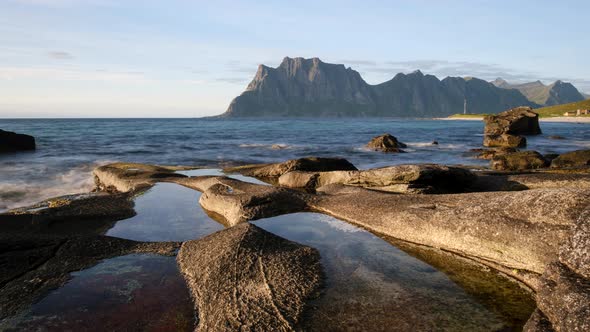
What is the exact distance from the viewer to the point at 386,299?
7145mm

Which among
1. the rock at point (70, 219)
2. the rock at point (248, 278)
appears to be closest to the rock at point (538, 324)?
the rock at point (248, 278)

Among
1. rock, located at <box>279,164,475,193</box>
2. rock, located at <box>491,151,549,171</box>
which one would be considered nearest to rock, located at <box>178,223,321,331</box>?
rock, located at <box>279,164,475,193</box>

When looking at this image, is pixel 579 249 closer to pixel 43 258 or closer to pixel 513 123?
pixel 43 258

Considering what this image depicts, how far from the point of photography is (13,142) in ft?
147

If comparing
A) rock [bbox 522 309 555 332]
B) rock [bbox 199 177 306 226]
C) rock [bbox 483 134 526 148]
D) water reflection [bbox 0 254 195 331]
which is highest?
rock [bbox 199 177 306 226]

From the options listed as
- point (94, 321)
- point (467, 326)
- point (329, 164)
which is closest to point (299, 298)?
point (467, 326)

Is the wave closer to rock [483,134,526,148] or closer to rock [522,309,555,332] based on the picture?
rock [522,309,555,332]

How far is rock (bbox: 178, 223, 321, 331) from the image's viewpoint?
642cm

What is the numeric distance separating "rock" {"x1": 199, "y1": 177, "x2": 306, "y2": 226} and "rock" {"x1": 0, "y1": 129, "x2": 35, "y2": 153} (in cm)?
4088

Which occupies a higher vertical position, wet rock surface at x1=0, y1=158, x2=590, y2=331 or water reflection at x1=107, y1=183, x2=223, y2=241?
wet rock surface at x1=0, y1=158, x2=590, y2=331

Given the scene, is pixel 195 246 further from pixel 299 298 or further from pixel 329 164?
pixel 329 164

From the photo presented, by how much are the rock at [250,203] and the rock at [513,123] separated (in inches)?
2546

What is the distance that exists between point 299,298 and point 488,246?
498cm

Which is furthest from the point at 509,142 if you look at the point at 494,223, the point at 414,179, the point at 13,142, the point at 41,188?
the point at 13,142
